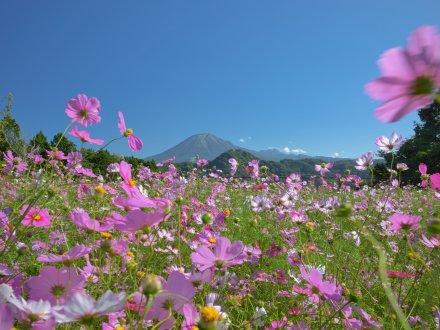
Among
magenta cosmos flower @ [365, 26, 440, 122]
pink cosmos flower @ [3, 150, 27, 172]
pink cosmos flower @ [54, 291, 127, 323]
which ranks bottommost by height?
pink cosmos flower @ [54, 291, 127, 323]

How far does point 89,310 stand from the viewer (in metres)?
0.43

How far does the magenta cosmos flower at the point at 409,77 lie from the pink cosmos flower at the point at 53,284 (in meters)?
0.66

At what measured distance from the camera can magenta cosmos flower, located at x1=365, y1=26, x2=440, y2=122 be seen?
14.6 inches

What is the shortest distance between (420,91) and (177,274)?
496 mm

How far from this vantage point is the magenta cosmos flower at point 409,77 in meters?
0.37

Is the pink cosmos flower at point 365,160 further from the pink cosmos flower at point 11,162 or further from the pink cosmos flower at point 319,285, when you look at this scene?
the pink cosmos flower at point 11,162

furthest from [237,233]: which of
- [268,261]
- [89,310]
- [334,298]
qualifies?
[89,310]

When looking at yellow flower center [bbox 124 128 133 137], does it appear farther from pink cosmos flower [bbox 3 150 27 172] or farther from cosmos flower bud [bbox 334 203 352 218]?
pink cosmos flower [bbox 3 150 27 172]

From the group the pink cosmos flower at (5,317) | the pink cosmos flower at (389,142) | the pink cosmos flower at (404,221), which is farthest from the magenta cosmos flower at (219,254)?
the pink cosmos flower at (389,142)

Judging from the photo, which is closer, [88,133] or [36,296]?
[36,296]

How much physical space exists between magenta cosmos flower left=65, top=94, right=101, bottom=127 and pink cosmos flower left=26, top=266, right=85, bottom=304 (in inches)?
33.3

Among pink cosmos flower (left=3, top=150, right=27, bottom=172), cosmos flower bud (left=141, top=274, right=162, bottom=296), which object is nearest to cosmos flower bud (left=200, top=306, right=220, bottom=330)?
cosmos flower bud (left=141, top=274, right=162, bottom=296)

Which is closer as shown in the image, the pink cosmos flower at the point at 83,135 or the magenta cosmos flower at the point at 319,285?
the magenta cosmos flower at the point at 319,285

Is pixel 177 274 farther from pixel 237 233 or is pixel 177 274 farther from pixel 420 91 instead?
pixel 237 233
